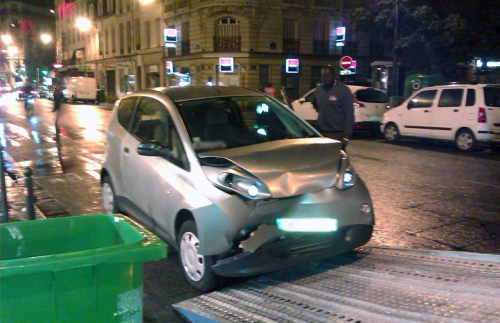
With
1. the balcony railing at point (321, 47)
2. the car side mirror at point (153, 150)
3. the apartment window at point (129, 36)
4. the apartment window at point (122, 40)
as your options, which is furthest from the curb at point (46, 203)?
the apartment window at point (122, 40)

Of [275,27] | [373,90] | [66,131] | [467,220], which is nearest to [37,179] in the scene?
[467,220]

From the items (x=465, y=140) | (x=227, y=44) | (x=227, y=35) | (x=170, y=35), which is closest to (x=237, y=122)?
(x=465, y=140)

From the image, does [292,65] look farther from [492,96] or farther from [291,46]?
[492,96]

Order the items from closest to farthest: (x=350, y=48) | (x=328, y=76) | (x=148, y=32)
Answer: (x=328, y=76), (x=350, y=48), (x=148, y=32)

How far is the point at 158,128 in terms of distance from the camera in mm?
4922

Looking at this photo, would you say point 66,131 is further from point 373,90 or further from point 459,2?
point 459,2

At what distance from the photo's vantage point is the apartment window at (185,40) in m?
37.3

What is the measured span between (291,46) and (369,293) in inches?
1306

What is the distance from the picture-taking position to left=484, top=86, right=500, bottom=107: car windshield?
11711 mm

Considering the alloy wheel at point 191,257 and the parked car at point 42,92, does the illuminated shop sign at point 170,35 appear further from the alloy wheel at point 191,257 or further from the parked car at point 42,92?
the alloy wheel at point 191,257

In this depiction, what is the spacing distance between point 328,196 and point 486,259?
5.71 ft

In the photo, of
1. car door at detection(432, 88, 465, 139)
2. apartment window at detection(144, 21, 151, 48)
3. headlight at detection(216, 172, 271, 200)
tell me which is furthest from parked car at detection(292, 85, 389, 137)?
apartment window at detection(144, 21, 151, 48)

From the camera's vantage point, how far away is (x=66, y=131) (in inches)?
711

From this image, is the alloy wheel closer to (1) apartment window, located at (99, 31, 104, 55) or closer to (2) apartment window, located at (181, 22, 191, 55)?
(2) apartment window, located at (181, 22, 191, 55)
